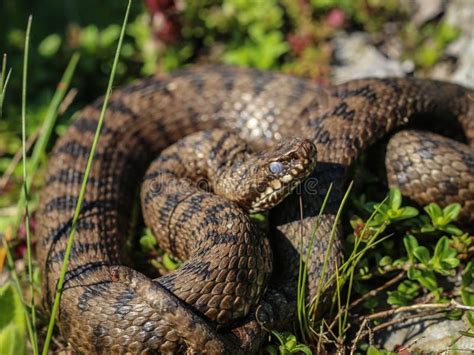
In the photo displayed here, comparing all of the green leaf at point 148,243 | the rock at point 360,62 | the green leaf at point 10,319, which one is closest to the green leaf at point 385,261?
the green leaf at point 148,243

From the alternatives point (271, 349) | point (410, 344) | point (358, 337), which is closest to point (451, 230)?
point (410, 344)

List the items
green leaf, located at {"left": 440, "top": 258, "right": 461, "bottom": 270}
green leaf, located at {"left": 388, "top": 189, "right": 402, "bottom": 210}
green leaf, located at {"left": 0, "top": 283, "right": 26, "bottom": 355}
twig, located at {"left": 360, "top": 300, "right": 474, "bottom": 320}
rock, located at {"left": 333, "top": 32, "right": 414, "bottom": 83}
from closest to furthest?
green leaf, located at {"left": 0, "top": 283, "right": 26, "bottom": 355} < twig, located at {"left": 360, "top": 300, "right": 474, "bottom": 320} < green leaf, located at {"left": 440, "top": 258, "right": 461, "bottom": 270} < green leaf, located at {"left": 388, "top": 189, "right": 402, "bottom": 210} < rock, located at {"left": 333, "top": 32, "right": 414, "bottom": 83}

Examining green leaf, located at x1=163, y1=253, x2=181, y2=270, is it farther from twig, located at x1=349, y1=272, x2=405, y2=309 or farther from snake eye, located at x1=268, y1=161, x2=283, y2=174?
twig, located at x1=349, y1=272, x2=405, y2=309

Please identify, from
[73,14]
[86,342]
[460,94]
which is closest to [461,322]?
[460,94]

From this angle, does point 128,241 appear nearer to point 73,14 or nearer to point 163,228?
point 163,228

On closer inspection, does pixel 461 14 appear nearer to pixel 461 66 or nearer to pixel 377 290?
pixel 461 66

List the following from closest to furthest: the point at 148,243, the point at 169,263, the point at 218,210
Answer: the point at 218,210
the point at 169,263
the point at 148,243

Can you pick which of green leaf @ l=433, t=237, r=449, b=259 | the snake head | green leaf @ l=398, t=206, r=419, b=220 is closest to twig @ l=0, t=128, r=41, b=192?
the snake head
